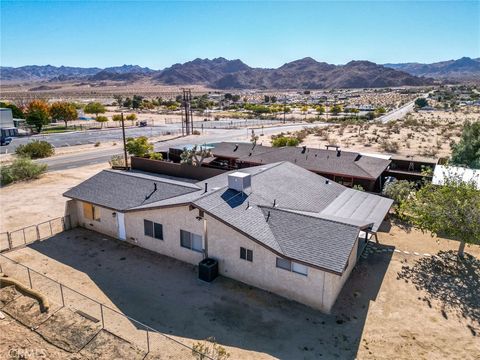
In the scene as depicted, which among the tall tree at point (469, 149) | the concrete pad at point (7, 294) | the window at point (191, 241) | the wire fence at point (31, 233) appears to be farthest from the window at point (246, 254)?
the tall tree at point (469, 149)

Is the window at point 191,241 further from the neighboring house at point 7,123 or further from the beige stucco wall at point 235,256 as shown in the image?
the neighboring house at point 7,123

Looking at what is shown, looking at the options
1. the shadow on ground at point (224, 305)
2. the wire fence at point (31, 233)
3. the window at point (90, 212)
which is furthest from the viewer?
the window at point (90, 212)

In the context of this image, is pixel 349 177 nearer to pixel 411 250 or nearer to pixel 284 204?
pixel 411 250

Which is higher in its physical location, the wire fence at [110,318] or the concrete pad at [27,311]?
the wire fence at [110,318]

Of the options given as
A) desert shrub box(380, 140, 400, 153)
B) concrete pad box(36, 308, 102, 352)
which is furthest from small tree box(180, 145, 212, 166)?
desert shrub box(380, 140, 400, 153)

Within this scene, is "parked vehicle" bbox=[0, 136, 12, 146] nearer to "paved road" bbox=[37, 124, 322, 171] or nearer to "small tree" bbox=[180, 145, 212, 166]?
"paved road" bbox=[37, 124, 322, 171]

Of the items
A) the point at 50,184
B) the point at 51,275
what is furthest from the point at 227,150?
the point at 51,275

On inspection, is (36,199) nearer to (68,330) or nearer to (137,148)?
(137,148)
